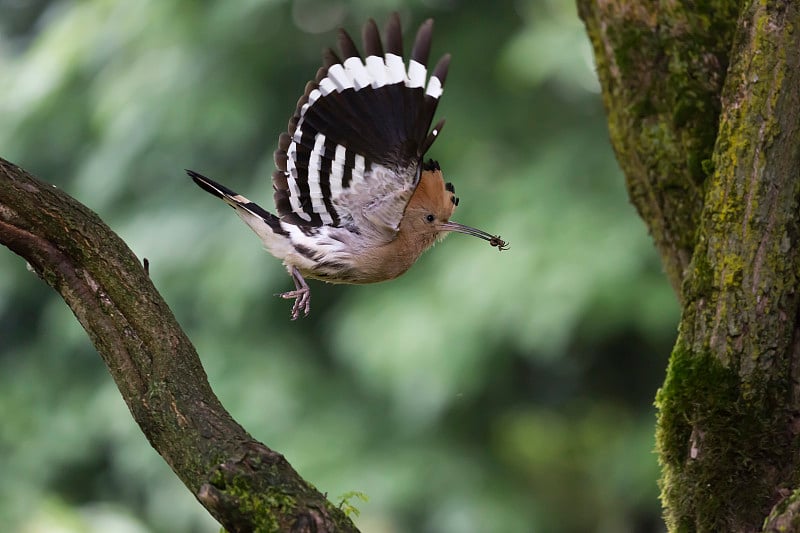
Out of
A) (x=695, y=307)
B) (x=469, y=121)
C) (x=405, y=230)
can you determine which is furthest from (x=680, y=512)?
(x=469, y=121)

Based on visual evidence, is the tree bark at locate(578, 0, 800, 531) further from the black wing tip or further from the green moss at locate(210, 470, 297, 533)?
the green moss at locate(210, 470, 297, 533)

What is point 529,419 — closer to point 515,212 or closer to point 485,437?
point 485,437

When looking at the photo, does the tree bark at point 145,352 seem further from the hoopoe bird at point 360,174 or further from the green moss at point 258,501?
the hoopoe bird at point 360,174

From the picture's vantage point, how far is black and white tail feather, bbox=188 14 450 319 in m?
3.20

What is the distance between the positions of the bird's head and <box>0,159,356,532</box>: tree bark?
120 centimetres

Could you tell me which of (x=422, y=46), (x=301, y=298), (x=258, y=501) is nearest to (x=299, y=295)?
(x=301, y=298)

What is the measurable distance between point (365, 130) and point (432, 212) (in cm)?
56

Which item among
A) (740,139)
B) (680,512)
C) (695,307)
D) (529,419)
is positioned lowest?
(680,512)

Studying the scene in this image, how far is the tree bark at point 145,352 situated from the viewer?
7.89 feet

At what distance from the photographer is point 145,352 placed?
8.65 feet

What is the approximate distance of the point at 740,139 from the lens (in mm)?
2822

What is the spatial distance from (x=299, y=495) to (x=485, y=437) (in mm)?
7224

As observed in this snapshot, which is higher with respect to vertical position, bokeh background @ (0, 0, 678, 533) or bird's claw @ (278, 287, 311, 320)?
bokeh background @ (0, 0, 678, 533)

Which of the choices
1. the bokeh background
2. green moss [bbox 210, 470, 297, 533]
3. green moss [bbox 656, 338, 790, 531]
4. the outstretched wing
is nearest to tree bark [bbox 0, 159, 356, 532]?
green moss [bbox 210, 470, 297, 533]
